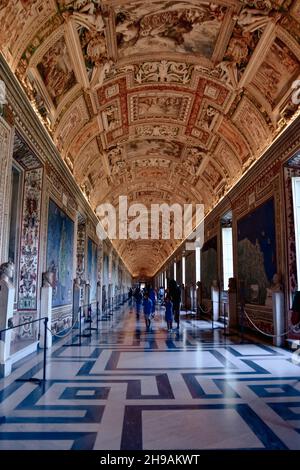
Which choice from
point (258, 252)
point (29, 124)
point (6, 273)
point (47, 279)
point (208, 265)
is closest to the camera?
point (6, 273)

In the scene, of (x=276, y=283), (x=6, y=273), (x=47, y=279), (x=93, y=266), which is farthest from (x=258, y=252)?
(x=93, y=266)

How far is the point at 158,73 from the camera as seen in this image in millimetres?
13227

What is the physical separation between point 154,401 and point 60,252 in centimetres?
893

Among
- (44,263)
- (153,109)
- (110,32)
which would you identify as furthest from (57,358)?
(153,109)

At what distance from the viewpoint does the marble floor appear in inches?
164

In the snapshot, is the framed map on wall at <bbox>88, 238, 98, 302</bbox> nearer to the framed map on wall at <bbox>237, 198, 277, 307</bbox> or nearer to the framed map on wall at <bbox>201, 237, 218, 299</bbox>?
the framed map on wall at <bbox>201, 237, 218, 299</bbox>

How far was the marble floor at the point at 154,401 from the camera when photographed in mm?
4172

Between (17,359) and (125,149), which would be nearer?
(17,359)

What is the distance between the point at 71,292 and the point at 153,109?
856cm

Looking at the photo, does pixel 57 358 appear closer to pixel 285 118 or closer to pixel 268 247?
pixel 268 247

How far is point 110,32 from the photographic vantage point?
1053cm

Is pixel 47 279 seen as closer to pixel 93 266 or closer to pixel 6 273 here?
pixel 6 273

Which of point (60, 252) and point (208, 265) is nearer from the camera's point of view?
point (60, 252)

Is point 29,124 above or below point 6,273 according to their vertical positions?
above
